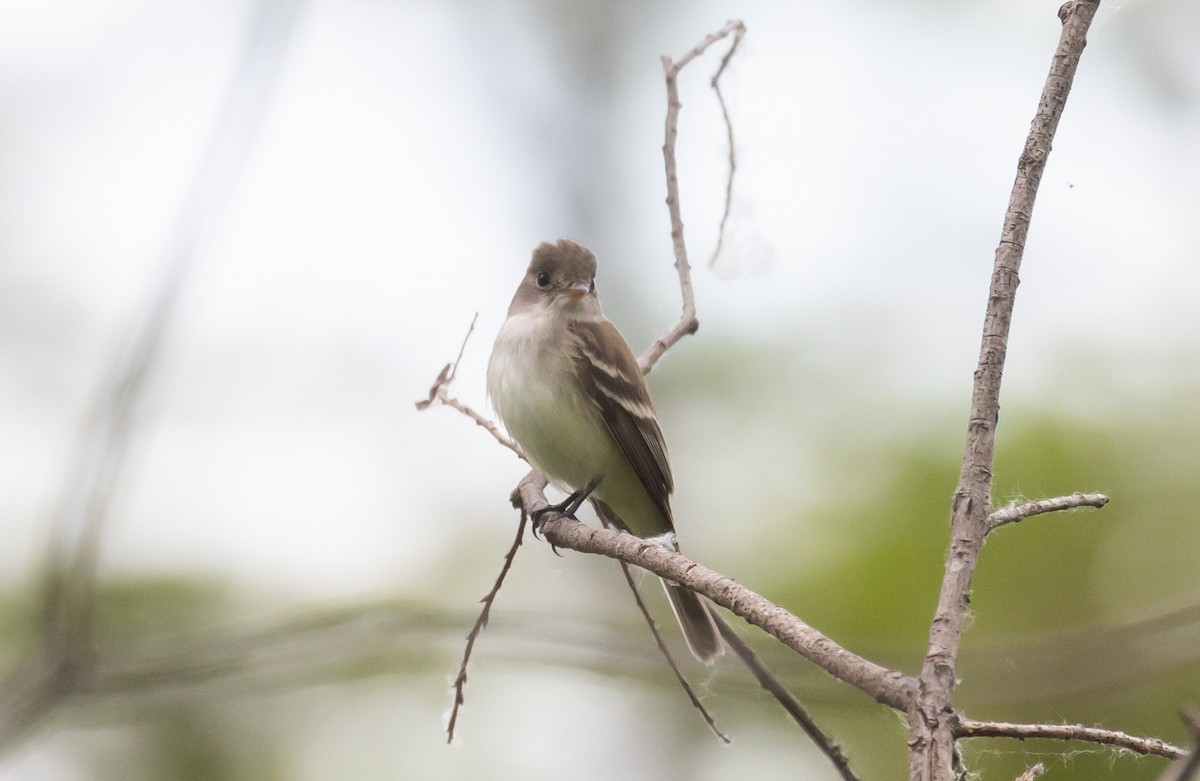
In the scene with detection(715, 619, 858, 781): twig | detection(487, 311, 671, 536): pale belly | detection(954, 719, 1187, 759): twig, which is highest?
detection(954, 719, 1187, 759): twig

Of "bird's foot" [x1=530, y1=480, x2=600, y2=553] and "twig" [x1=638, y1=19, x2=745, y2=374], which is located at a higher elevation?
"twig" [x1=638, y1=19, x2=745, y2=374]

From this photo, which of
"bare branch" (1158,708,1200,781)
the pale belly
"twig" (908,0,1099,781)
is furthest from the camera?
the pale belly

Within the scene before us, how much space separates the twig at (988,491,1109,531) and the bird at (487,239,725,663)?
1974 millimetres

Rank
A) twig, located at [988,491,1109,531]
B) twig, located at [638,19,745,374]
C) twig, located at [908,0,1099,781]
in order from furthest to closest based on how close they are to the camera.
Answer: twig, located at [638,19,745,374] < twig, located at [988,491,1109,531] < twig, located at [908,0,1099,781]

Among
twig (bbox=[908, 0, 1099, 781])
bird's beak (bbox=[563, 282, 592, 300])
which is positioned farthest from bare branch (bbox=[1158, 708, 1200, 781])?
bird's beak (bbox=[563, 282, 592, 300])

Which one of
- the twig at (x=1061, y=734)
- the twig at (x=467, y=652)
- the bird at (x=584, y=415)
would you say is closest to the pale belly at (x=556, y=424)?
the bird at (x=584, y=415)

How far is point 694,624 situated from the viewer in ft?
10.6

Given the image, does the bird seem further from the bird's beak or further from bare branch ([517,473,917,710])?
bare branch ([517,473,917,710])

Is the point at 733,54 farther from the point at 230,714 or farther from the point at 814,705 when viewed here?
the point at 230,714

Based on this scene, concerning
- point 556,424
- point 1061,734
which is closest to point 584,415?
point 556,424

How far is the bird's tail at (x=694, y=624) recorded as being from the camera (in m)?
3.19

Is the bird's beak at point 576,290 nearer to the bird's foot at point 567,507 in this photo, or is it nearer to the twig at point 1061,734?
the bird's foot at point 567,507

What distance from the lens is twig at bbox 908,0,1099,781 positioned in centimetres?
121

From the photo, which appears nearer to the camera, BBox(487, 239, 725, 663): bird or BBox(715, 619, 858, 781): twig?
BBox(715, 619, 858, 781): twig
